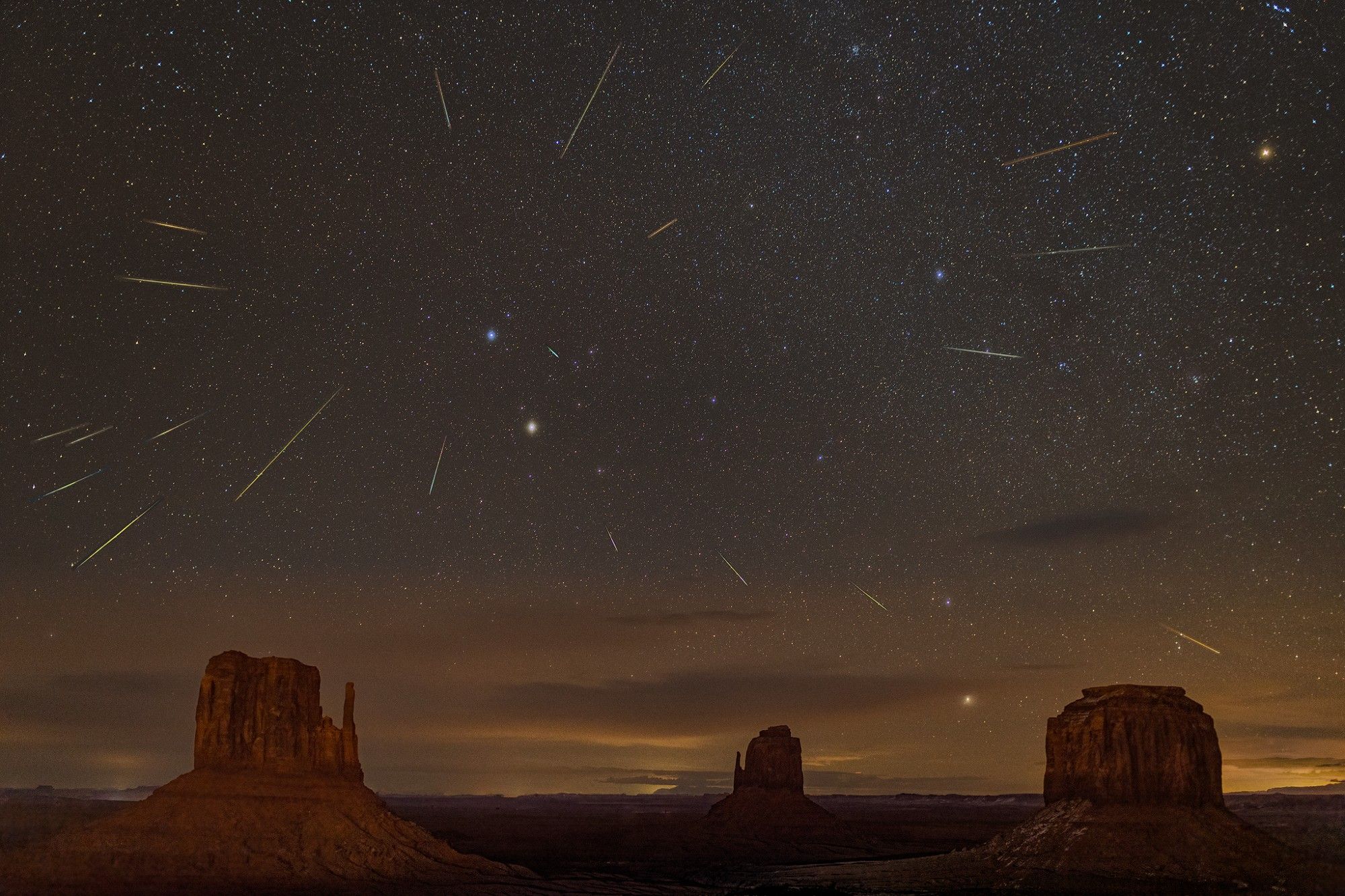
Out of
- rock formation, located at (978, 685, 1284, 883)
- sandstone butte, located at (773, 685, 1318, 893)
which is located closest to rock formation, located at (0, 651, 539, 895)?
sandstone butte, located at (773, 685, 1318, 893)

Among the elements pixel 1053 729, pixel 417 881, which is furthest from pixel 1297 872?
pixel 417 881

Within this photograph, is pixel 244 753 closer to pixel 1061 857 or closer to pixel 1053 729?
pixel 1061 857

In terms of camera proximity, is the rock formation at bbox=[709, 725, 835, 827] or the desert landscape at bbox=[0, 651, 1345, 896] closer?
the desert landscape at bbox=[0, 651, 1345, 896]

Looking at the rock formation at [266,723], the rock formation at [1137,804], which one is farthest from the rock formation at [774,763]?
the rock formation at [266,723]

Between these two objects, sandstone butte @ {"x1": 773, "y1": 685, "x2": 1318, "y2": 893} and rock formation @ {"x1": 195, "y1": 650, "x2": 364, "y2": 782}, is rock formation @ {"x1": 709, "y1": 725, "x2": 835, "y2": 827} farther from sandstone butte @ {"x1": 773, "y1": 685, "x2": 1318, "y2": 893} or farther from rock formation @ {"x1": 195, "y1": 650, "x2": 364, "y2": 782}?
rock formation @ {"x1": 195, "y1": 650, "x2": 364, "y2": 782}

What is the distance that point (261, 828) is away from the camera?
238 feet

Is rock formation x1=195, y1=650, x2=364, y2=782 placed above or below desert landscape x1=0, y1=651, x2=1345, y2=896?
above

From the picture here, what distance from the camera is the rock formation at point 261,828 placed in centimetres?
6669

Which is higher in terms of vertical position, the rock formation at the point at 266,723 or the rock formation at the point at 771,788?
the rock formation at the point at 266,723

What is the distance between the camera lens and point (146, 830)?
228 ft

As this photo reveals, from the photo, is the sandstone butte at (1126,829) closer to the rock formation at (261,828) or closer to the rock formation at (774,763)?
the rock formation at (261,828)

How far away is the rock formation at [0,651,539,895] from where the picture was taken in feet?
219

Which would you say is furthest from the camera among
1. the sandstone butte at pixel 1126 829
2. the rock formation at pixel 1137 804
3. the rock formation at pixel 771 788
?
the rock formation at pixel 771 788

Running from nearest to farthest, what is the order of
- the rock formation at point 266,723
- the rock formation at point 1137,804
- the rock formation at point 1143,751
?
the rock formation at point 1137,804
the rock formation at point 266,723
the rock formation at point 1143,751
